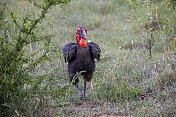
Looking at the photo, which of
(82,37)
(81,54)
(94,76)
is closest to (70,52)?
(81,54)

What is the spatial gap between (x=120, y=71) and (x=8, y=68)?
2545 mm

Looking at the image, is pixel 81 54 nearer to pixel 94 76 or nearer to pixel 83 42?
pixel 83 42

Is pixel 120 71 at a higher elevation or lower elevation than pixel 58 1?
lower

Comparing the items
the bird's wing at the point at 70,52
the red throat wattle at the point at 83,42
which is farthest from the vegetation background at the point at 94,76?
the red throat wattle at the point at 83,42

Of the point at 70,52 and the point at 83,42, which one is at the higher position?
the point at 83,42

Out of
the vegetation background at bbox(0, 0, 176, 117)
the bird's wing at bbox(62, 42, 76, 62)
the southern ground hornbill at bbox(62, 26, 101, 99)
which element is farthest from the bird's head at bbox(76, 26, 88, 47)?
the vegetation background at bbox(0, 0, 176, 117)

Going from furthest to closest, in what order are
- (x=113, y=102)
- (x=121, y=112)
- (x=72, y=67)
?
(x=72, y=67) < (x=113, y=102) < (x=121, y=112)

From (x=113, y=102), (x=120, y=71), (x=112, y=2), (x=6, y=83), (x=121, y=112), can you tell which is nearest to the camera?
(x=6, y=83)

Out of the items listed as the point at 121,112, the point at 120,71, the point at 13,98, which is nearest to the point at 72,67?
the point at 120,71

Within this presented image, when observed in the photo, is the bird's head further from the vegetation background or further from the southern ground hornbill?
the vegetation background

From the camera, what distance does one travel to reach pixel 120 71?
16.9 feet

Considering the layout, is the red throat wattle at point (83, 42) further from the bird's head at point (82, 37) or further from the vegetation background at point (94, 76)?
the vegetation background at point (94, 76)

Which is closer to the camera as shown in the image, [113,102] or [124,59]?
[113,102]

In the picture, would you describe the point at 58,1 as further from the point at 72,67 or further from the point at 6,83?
the point at 72,67
